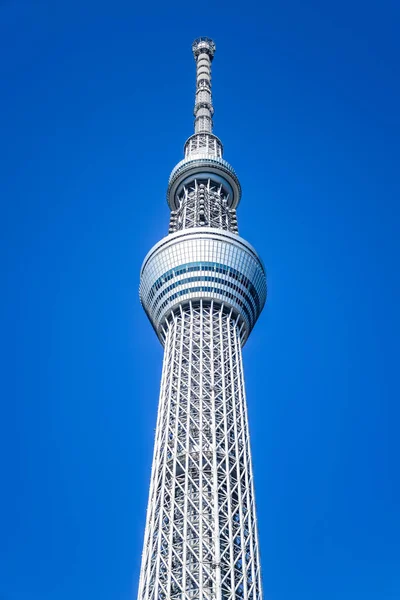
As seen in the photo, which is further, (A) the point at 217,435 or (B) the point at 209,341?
(B) the point at 209,341

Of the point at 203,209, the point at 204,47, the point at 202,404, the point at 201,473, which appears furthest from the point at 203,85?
the point at 201,473

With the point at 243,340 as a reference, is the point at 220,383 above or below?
below

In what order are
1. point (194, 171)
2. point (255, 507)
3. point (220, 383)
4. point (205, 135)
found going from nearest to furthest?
point (255, 507) → point (220, 383) → point (194, 171) → point (205, 135)

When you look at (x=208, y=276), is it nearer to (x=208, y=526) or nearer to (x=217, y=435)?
(x=217, y=435)

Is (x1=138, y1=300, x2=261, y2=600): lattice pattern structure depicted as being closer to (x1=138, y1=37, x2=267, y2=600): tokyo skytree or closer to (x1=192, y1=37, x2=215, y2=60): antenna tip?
(x1=138, y1=37, x2=267, y2=600): tokyo skytree

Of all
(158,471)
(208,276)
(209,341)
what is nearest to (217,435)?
(158,471)

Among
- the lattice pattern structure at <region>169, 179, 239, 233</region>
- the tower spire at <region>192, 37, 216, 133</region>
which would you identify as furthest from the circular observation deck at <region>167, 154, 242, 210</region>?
the tower spire at <region>192, 37, 216, 133</region>

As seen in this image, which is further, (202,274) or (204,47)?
(204,47)

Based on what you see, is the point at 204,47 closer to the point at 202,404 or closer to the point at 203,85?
the point at 203,85
